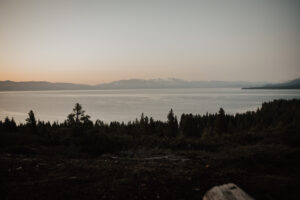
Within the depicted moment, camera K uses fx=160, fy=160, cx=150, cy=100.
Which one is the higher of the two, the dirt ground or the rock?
the rock

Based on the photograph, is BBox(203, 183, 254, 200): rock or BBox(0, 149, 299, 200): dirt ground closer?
BBox(203, 183, 254, 200): rock

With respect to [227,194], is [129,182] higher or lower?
lower

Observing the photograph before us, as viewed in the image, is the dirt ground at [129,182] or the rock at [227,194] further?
the dirt ground at [129,182]

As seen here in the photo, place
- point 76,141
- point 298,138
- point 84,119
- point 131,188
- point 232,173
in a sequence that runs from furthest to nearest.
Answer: point 84,119 → point 76,141 → point 298,138 → point 232,173 → point 131,188

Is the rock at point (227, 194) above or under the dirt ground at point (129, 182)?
above

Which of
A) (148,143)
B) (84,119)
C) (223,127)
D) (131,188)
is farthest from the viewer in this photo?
(223,127)

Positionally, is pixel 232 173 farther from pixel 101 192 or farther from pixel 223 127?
pixel 223 127

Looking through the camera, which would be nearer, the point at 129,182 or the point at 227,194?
the point at 227,194

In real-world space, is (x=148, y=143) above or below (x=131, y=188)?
below

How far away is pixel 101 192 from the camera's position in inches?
210

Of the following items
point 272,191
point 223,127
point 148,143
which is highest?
point 272,191

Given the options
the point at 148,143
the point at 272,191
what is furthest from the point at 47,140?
the point at 272,191

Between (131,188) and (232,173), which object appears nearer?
(131,188)

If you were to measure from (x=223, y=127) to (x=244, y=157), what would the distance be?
109ft
